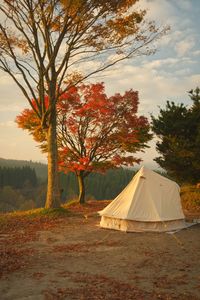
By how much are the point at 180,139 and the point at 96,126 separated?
5.76 metres

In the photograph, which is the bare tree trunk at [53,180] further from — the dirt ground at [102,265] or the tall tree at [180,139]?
the tall tree at [180,139]

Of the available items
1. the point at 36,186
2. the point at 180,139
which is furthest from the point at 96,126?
the point at 36,186

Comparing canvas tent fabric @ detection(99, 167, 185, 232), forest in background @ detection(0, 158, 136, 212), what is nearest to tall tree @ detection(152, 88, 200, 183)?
canvas tent fabric @ detection(99, 167, 185, 232)

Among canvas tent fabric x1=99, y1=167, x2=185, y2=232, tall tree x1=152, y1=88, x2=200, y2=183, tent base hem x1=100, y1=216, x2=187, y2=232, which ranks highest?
tall tree x1=152, y1=88, x2=200, y2=183

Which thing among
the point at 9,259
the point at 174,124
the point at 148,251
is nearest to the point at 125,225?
the point at 148,251

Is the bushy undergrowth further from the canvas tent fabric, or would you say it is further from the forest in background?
the forest in background

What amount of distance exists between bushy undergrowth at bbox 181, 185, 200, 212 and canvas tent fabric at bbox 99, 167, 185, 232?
660cm

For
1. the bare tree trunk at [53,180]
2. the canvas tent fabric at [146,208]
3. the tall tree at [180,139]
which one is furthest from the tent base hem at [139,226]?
the tall tree at [180,139]

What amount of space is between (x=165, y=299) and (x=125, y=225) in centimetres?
763

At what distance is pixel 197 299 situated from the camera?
6977mm

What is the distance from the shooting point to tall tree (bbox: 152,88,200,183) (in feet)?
70.7

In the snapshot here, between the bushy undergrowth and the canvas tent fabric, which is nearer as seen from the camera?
the canvas tent fabric

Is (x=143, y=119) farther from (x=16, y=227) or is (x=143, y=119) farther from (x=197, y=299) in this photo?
(x=197, y=299)

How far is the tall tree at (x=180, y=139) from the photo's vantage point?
21547 mm
